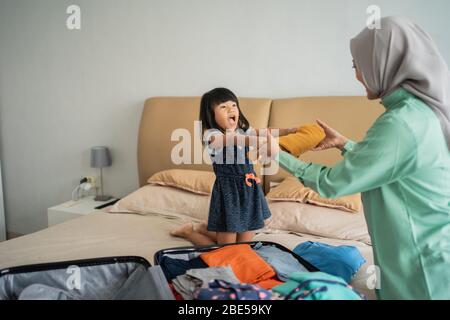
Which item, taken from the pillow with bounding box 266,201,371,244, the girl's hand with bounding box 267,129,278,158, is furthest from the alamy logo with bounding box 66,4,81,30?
the girl's hand with bounding box 267,129,278,158

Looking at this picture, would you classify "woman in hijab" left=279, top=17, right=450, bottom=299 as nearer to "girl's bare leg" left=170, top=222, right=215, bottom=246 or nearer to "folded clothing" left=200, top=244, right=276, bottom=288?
"folded clothing" left=200, top=244, right=276, bottom=288

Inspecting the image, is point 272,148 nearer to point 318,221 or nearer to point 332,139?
point 332,139

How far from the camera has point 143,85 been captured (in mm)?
3225

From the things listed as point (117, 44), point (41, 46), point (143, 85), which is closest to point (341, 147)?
point (143, 85)

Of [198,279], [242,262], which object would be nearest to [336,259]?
[242,262]

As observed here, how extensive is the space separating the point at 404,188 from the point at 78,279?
1.06m

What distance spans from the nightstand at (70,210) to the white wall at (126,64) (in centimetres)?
31

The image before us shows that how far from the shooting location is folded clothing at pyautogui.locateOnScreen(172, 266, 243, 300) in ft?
4.02

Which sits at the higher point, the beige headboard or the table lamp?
the beige headboard

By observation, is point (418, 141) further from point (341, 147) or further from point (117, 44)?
point (117, 44)

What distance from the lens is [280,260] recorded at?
4.96 ft

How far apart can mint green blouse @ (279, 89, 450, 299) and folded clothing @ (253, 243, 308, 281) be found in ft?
1.04

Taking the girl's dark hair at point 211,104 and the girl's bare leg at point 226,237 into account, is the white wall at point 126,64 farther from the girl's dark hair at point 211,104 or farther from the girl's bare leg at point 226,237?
the girl's bare leg at point 226,237
